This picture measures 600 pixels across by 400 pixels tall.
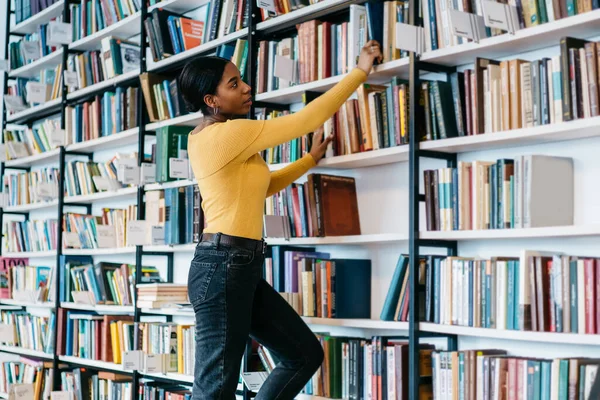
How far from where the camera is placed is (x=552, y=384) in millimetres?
2461

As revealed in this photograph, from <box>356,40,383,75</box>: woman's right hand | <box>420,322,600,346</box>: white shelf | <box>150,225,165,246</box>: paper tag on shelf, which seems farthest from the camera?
<box>150,225,165,246</box>: paper tag on shelf

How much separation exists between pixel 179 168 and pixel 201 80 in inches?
45.3

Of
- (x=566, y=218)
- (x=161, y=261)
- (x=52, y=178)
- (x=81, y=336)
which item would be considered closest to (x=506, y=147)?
(x=566, y=218)

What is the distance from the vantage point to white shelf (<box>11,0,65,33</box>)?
18.0ft

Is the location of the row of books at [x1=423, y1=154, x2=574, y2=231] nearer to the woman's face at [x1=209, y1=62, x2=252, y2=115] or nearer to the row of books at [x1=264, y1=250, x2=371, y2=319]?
the row of books at [x1=264, y1=250, x2=371, y2=319]

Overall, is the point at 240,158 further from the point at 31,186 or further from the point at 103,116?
the point at 31,186

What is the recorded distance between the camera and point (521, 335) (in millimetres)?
2547

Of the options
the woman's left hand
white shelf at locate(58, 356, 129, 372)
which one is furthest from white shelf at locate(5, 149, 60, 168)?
the woman's left hand

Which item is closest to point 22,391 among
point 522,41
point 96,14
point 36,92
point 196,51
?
point 36,92

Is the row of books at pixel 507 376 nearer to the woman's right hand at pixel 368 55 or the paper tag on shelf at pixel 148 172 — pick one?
the woman's right hand at pixel 368 55

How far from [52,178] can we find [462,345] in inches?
125

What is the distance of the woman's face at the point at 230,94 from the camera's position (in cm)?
281

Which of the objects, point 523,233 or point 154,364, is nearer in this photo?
point 523,233

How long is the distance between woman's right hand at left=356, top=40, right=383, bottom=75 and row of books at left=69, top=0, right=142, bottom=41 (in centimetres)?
192
